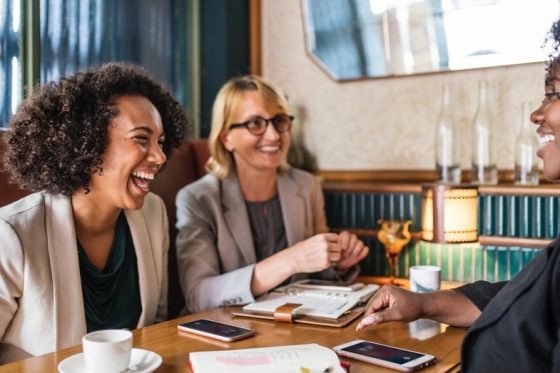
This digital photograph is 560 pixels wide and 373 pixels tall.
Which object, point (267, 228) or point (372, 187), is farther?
point (372, 187)

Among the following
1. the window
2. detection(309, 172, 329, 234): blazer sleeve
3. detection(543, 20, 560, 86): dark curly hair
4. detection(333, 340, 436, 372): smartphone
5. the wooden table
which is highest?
the window

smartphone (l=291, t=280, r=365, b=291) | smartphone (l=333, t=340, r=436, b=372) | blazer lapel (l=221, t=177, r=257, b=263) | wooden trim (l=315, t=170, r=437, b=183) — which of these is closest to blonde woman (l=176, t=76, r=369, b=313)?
blazer lapel (l=221, t=177, r=257, b=263)

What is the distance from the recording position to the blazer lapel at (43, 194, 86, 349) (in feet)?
5.13

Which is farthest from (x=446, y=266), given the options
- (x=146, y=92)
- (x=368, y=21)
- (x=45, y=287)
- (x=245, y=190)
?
(x=45, y=287)

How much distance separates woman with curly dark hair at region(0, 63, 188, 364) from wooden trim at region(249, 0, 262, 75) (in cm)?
143

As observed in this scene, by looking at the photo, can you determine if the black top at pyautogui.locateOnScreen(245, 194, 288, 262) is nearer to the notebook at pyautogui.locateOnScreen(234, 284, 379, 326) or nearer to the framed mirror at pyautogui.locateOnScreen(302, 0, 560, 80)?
the notebook at pyautogui.locateOnScreen(234, 284, 379, 326)

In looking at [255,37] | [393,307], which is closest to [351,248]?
[393,307]

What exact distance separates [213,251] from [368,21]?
4.98 ft

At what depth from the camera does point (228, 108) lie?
2.42m

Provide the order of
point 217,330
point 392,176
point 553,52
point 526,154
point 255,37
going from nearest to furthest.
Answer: point 553,52, point 217,330, point 526,154, point 392,176, point 255,37

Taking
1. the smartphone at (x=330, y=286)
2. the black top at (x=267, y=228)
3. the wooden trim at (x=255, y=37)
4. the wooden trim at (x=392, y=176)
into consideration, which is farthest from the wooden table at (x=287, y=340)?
the wooden trim at (x=255, y=37)

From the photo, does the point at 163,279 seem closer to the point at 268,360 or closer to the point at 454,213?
the point at 268,360

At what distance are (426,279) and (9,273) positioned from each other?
48.7 inches

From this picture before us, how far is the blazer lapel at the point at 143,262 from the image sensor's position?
1.84m
